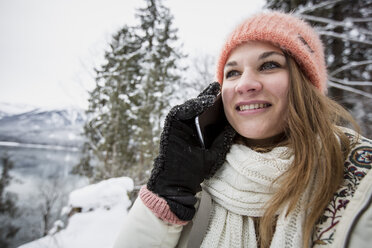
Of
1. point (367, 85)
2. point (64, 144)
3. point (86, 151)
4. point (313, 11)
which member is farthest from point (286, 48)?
point (64, 144)

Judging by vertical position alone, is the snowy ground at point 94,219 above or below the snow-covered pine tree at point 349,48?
below

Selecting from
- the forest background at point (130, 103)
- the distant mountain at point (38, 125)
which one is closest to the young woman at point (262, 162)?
the forest background at point (130, 103)

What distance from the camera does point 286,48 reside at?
959mm

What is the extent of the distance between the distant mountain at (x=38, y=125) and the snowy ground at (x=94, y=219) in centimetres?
1762

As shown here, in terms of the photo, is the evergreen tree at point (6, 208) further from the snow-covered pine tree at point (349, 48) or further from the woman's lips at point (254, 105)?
the snow-covered pine tree at point (349, 48)

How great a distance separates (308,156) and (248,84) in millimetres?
448

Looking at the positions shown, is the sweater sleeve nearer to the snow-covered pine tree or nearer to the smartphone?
the smartphone

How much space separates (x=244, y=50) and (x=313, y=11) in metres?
4.64

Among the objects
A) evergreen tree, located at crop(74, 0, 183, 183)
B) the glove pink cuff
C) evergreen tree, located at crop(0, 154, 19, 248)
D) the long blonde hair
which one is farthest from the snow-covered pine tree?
evergreen tree, located at crop(0, 154, 19, 248)

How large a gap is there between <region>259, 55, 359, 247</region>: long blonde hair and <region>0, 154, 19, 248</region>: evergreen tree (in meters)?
17.1

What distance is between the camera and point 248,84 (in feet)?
3.03

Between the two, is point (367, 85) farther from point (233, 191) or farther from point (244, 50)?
point (233, 191)

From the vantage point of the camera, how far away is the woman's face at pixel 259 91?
3.02 ft

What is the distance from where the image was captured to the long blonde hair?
784mm
